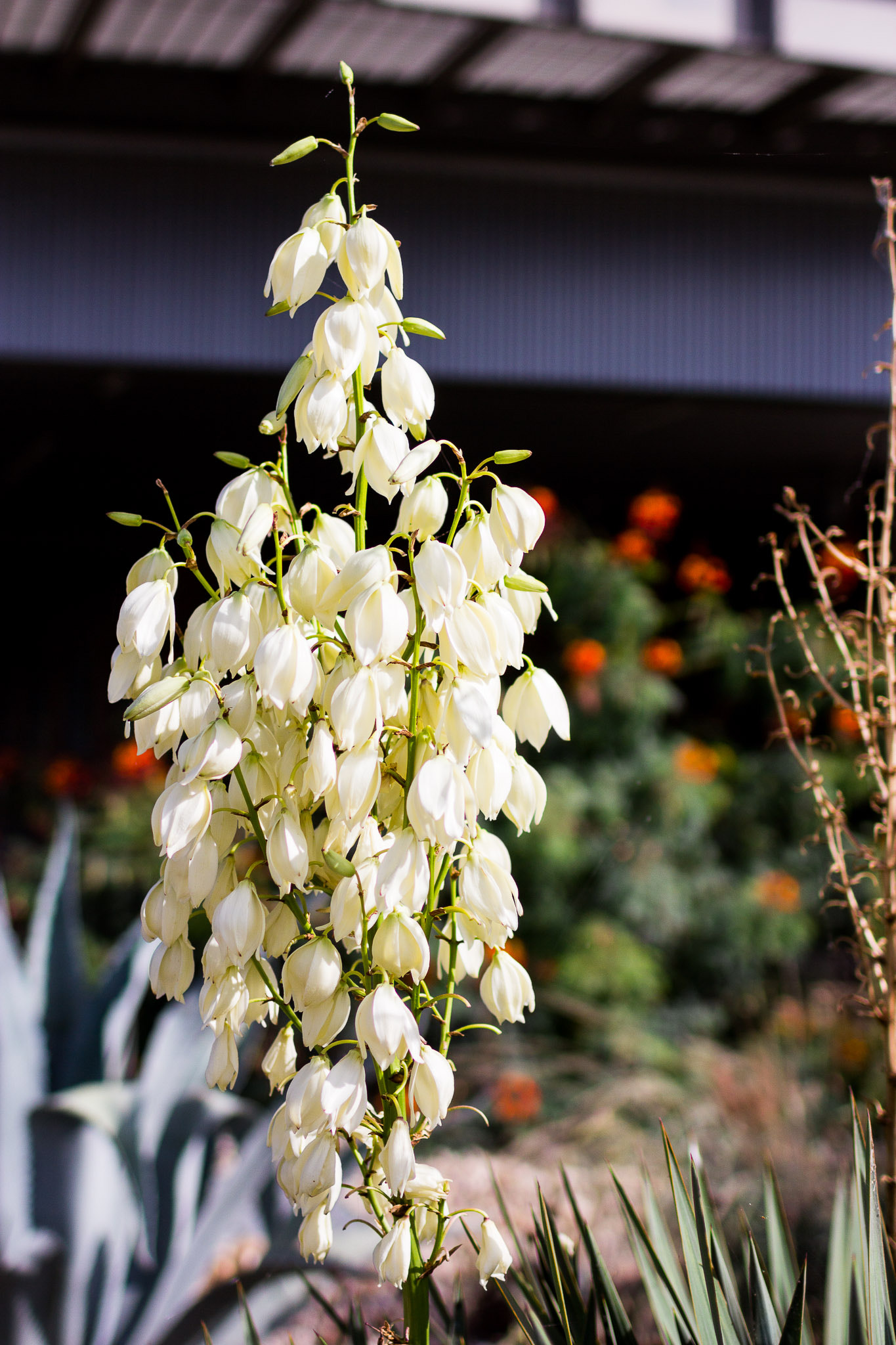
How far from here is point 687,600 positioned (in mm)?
3402

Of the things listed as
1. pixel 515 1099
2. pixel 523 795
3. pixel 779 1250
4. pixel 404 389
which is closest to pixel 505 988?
pixel 523 795

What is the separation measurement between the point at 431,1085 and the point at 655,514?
264 cm

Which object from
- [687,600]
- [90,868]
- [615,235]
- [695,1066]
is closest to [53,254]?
[615,235]

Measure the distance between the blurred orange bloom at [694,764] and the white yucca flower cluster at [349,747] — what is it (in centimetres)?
233

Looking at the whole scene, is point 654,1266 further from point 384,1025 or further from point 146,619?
point 146,619

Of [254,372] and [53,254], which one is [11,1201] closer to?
[254,372]

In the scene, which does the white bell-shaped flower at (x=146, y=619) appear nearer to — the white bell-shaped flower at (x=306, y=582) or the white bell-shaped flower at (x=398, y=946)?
the white bell-shaped flower at (x=306, y=582)

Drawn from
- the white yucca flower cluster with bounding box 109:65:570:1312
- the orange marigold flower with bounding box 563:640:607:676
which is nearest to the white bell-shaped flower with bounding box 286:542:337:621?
the white yucca flower cluster with bounding box 109:65:570:1312

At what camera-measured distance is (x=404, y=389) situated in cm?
76

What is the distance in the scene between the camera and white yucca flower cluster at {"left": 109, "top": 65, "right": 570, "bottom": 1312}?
68 cm

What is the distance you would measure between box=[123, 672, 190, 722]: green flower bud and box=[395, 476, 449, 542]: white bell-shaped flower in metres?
0.18

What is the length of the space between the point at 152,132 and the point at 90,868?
2.11 meters

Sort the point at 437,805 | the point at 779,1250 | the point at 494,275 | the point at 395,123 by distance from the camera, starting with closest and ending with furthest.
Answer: the point at 437,805, the point at 395,123, the point at 779,1250, the point at 494,275

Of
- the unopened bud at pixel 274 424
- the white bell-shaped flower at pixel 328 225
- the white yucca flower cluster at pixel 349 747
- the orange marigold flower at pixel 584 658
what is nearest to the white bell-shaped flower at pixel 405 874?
the white yucca flower cluster at pixel 349 747
